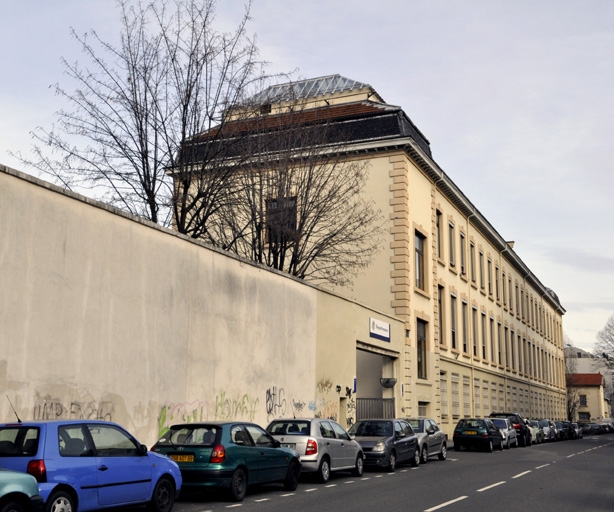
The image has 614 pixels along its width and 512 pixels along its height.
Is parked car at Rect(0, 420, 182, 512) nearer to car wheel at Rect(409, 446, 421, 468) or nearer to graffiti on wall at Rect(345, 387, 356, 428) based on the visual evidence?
car wheel at Rect(409, 446, 421, 468)

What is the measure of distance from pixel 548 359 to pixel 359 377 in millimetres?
51185

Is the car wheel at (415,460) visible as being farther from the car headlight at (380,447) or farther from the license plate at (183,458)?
the license plate at (183,458)

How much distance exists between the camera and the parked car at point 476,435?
31547 mm

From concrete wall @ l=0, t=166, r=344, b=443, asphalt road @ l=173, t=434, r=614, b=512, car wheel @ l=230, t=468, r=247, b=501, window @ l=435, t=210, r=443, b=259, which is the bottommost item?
asphalt road @ l=173, t=434, r=614, b=512

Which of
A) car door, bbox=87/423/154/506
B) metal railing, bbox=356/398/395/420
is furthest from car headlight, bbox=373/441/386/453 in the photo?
car door, bbox=87/423/154/506

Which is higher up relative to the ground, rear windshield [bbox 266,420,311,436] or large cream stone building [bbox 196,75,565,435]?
large cream stone building [bbox 196,75,565,435]

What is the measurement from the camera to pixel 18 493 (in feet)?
27.9

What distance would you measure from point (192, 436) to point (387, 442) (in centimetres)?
807

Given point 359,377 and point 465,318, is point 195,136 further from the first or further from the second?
point 465,318

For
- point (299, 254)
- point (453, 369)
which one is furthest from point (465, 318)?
point (299, 254)

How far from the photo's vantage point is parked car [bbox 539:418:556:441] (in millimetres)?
46994

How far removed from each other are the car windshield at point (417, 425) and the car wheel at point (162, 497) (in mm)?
13688

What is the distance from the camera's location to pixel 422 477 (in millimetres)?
18359

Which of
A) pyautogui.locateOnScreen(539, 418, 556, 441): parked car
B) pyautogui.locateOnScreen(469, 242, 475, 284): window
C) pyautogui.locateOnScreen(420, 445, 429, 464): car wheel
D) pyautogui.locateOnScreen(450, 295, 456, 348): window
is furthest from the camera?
pyautogui.locateOnScreen(539, 418, 556, 441): parked car
